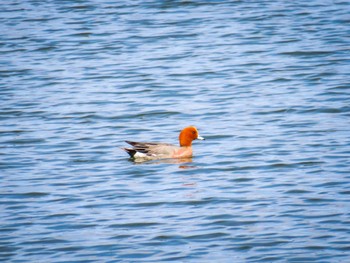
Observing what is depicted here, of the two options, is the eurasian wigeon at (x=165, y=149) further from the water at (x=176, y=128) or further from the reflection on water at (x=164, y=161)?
the water at (x=176, y=128)

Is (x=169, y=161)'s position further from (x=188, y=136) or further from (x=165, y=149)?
(x=188, y=136)

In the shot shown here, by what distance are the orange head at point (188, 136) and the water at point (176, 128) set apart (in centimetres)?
23

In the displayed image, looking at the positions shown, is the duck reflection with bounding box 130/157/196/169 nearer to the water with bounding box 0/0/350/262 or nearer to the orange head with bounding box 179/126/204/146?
the water with bounding box 0/0/350/262

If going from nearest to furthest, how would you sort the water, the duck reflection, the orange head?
the water
the duck reflection
the orange head

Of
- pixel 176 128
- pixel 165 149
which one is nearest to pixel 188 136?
pixel 165 149

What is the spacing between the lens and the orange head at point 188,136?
13.1 m

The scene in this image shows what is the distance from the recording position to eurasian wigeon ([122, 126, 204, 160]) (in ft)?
42.3

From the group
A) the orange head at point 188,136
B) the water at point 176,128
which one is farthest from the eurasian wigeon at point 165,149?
the water at point 176,128

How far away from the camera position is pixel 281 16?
2230 centimetres

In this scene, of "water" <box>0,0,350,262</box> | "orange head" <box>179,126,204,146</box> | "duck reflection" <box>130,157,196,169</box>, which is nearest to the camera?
"water" <box>0,0,350,262</box>

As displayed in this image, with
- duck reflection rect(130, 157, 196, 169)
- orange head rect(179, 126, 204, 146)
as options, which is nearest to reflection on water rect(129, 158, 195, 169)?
duck reflection rect(130, 157, 196, 169)

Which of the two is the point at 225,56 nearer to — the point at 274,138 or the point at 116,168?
the point at 274,138

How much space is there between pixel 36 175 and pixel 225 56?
27.0ft

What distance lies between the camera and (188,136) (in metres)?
13.2
